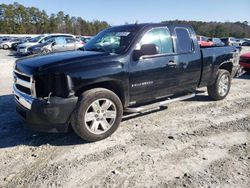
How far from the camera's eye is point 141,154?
404cm

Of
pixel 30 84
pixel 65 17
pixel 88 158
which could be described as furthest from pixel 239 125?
pixel 65 17

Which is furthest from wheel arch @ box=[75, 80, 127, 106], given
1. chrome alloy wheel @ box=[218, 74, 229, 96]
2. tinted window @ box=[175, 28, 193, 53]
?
chrome alloy wheel @ box=[218, 74, 229, 96]

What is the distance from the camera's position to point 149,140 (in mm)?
4547

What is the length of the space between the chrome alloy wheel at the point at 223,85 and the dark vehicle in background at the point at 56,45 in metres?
14.2

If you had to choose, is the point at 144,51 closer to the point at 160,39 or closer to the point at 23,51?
the point at 160,39

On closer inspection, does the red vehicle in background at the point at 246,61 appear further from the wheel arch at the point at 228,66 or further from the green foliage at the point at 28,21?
the green foliage at the point at 28,21

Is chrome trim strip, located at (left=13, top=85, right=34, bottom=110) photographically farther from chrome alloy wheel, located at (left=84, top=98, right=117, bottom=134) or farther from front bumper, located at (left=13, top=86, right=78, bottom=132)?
chrome alloy wheel, located at (left=84, top=98, right=117, bottom=134)

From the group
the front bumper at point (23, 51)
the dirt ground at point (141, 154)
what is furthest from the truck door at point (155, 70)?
the front bumper at point (23, 51)

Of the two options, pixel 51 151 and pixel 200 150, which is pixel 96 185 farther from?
pixel 200 150

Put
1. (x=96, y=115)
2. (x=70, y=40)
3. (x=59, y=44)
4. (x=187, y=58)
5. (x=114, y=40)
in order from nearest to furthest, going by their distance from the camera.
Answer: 1. (x=96, y=115)
2. (x=114, y=40)
3. (x=187, y=58)
4. (x=59, y=44)
5. (x=70, y=40)

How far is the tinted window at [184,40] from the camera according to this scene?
18.7 ft

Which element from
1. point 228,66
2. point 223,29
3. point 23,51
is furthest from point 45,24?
point 228,66

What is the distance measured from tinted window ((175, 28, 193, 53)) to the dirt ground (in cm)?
135

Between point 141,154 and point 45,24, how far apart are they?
80232mm
